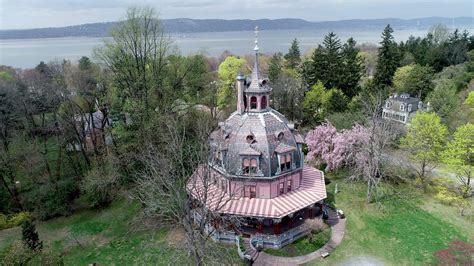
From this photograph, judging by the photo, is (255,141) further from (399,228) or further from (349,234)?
(399,228)

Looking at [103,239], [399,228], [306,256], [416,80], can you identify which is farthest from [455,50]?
[103,239]

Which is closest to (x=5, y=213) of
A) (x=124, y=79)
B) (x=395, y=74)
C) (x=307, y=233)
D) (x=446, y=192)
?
(x=124, y=79)

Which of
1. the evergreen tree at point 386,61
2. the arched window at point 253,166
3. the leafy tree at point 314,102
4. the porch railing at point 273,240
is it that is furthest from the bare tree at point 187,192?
the evergreen tree at point 386,61

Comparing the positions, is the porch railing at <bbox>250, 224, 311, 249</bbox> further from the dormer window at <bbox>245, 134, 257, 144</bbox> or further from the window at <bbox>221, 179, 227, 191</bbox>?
the dormer window at <bbox>245, 134, 257, 144</bbox>

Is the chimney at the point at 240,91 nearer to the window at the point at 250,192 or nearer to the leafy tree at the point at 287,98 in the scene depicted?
the window at the point at 250,192

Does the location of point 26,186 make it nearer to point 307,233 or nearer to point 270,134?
point 270,134

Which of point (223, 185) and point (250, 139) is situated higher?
point (250, 139)
